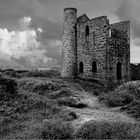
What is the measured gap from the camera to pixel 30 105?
45.3ft

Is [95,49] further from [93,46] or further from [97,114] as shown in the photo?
[97,114]

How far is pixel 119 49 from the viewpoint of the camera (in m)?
27.5

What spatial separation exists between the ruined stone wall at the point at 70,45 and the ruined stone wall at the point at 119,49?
17.3 ft

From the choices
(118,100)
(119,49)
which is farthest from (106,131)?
(119,49)

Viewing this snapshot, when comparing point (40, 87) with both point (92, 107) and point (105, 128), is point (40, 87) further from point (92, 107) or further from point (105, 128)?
point (105, 128)

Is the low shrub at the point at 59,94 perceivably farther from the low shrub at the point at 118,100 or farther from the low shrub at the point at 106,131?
the low shrub at the point at 106,131

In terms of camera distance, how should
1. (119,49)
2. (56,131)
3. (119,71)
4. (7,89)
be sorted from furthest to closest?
(119,71) → (119,49) → (7,89) → (56,131)

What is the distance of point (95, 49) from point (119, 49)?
295cm

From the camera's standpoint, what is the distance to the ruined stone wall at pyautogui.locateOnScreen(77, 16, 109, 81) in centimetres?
2686

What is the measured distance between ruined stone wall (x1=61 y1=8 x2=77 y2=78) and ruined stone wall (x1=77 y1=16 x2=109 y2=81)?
72 centimetres

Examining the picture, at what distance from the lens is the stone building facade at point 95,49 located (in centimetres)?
2678

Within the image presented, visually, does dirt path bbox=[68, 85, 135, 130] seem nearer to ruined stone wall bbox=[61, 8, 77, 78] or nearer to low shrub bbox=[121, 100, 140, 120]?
low shrub bbox=[121, 100, 140, 120]

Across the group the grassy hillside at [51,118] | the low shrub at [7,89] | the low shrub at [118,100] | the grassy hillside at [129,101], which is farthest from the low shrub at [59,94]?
the low shrub at [7,89]

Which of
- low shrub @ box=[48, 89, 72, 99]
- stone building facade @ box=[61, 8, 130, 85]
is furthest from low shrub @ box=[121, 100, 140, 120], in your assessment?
stone building facade @ box=[61, 8, 130, 85]
